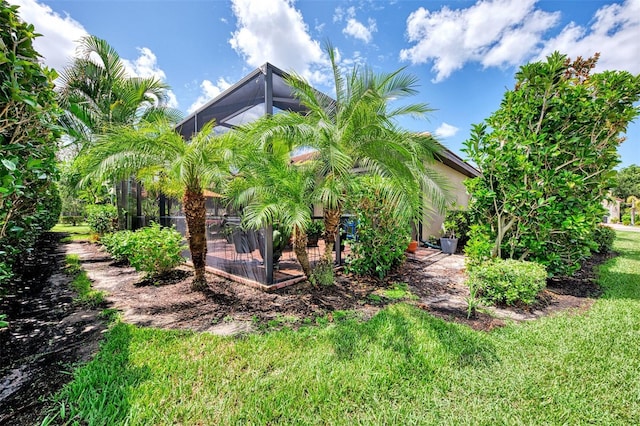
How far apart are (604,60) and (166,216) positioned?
59.9ft

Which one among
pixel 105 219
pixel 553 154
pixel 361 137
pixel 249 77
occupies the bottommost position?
pixel 105 219

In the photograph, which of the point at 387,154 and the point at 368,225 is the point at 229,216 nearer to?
the point at 368,225

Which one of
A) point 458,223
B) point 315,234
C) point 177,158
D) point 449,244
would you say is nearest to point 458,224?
point 458,223

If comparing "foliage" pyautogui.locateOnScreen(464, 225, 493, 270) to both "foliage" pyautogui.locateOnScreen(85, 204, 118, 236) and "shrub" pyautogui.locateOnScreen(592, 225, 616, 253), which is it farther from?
"foliage" pyautogui.locateOnScreen(85, 204, 118, 236)

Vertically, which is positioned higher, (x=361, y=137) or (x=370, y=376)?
(x=361, y=137)

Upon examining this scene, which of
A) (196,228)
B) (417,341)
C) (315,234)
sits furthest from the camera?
(315,234)

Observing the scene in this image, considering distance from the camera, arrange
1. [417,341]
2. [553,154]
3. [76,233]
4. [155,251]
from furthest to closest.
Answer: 1. [76,233]
2. [155,251]
3. [553,154]
4. [417,341]

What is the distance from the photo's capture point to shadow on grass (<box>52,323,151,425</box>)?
2301mm

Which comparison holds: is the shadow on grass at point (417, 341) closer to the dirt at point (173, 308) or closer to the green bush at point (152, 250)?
the dirt at point (173, 308)

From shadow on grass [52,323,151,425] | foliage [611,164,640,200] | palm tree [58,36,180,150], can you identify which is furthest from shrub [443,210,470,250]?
foliage [611,164,640,200]

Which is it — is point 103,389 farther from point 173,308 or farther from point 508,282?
point 508,282

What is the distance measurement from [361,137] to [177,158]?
366 centimetres

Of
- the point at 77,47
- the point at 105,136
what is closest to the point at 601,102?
the point at 105,136

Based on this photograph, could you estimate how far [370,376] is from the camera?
2.84 metres
